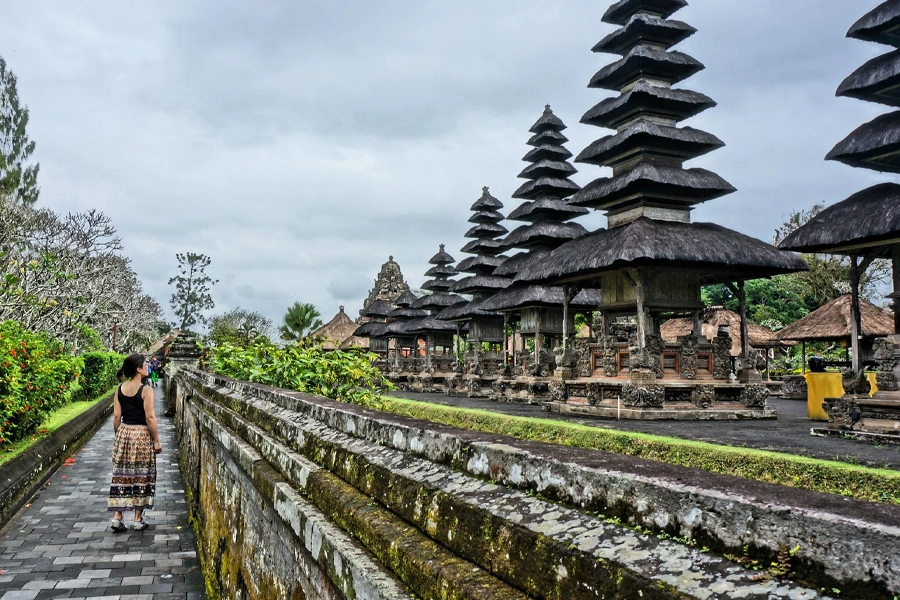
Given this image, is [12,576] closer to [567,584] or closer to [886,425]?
[567,584]

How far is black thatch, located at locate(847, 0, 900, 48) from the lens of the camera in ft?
36.9

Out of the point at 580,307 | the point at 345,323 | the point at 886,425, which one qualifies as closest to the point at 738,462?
the point at 886,425

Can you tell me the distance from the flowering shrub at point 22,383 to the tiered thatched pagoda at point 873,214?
11.6 meters

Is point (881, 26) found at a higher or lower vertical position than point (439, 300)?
higher

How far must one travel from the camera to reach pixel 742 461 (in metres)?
7.46

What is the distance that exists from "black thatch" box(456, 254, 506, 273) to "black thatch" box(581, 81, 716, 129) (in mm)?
11883

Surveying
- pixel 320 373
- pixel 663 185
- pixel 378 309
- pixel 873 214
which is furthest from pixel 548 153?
pixel 378 309

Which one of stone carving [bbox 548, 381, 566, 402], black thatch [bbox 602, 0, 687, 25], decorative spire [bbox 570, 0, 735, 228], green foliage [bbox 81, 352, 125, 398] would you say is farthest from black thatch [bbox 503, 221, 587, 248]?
green foliage [bbox 81, 352, 125, 398]

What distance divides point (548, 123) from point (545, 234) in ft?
14.6

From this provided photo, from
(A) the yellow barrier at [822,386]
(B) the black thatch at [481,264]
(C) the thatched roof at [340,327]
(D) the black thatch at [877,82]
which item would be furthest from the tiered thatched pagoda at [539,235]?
(C) the thatched roof at [340,327]

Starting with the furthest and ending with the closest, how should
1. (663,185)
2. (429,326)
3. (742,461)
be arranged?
(429,326), (663,185), (742,461)

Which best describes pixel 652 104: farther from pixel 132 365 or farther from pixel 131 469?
pixel 131 469

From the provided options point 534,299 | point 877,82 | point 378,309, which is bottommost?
point 534,299

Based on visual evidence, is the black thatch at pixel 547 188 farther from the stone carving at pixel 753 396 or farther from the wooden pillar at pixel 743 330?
the stone carving at pixel 753 396
